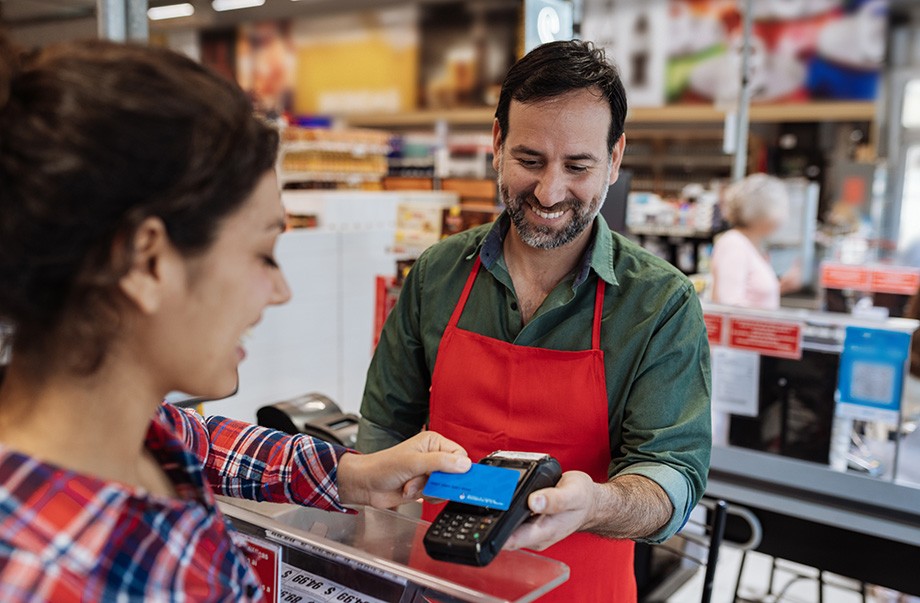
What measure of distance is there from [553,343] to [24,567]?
1154mm

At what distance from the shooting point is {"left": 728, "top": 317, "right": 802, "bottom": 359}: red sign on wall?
2881 mm

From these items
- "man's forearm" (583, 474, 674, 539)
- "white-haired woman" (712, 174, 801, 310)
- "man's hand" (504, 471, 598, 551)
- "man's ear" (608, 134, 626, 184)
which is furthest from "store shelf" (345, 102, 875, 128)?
"man's hand" (504, 471, 598, 551)

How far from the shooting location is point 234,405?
4852mm

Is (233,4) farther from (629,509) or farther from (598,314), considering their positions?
(629,509)

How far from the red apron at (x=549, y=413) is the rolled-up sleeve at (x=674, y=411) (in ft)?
0.26

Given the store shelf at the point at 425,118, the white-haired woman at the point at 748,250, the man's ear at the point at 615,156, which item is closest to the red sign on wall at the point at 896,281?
the white-haired woman at the point at 748,250

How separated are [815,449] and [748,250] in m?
1.83

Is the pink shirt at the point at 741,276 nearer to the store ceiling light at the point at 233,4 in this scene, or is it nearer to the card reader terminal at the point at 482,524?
the card reader terminal at the point at 482,524

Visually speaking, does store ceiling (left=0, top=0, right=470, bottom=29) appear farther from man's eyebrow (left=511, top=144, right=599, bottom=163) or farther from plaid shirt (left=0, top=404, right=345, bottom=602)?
plaid shirt (left=0, top=404, right=345, bottom=602)

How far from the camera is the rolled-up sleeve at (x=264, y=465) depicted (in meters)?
1.25

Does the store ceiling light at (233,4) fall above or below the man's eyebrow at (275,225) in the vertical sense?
above

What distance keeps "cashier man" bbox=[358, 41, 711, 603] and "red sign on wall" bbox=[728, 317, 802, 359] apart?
4.49ft

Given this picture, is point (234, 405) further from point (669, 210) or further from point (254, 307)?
point (254, 307)

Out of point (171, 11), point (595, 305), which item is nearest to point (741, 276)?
point (595, 305)
